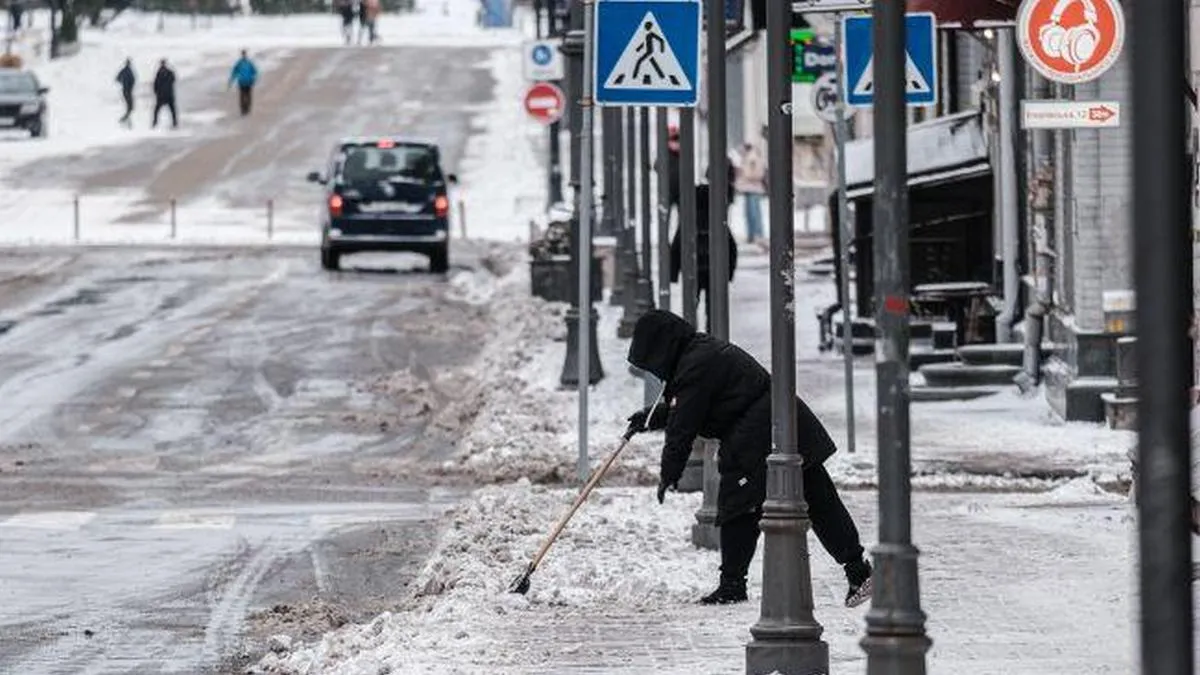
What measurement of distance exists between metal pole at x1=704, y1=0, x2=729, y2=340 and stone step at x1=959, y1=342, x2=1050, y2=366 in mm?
9146

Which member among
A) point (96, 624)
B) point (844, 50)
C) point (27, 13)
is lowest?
point (96, 624)

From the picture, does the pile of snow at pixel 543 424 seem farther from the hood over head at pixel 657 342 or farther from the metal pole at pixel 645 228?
the hood over head at pixel 657 342

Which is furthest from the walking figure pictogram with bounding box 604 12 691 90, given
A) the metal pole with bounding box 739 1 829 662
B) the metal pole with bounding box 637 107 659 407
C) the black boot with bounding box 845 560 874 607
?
the metal pole with bounding box 637 107 659 407

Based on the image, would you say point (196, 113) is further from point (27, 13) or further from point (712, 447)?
point (712, 447)

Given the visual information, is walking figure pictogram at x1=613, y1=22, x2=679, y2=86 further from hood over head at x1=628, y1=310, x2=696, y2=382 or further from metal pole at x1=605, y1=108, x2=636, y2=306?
metal pole at x1=605, y1=108, x2=636, y2=306

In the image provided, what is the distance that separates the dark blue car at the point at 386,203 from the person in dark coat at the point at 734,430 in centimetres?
2860

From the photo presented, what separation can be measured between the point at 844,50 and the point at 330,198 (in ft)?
76.3

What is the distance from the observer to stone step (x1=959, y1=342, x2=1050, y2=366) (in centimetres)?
2498

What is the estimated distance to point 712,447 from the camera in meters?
15.9

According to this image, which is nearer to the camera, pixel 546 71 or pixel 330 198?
pixel 330 198

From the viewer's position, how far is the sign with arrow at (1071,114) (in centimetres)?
1806

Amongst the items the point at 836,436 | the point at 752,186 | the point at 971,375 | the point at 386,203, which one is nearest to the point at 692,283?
the point at 836,436

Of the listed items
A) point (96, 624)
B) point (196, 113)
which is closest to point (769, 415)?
point (96, 624)

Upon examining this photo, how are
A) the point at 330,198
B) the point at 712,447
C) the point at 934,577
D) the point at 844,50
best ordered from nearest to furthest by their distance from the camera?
the point at 934,577, the point at 712,447, the point at 844,50, the point at 330,198
